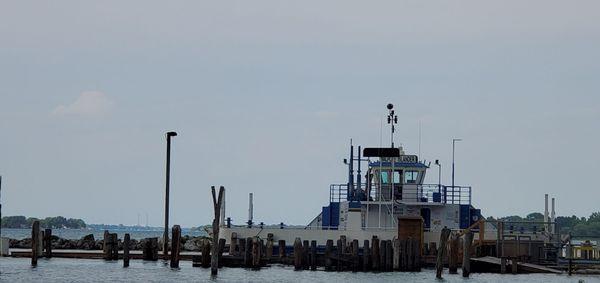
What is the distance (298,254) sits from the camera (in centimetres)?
6191

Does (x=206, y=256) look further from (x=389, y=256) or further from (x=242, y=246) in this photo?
(x=389, y=256)

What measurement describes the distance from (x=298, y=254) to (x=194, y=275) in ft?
16.6

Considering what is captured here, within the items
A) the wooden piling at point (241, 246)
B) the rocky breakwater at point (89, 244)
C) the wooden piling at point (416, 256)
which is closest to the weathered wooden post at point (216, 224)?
the wooden piling at point (241, 246)

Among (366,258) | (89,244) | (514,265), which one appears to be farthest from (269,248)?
(89,244)

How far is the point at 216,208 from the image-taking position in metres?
55.3

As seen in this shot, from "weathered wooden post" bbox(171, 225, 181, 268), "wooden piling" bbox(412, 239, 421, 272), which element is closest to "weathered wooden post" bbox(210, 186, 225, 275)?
"weathered wooden post" bbox(171, 225, 181, 268)

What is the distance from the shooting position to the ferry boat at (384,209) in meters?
68.5

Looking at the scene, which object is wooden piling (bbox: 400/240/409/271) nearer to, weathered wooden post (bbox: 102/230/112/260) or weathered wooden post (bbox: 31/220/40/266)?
weathered wooden post (bbox: 102/230/112/260)

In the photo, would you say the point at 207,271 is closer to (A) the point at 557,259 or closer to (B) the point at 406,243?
(B) the point at 406,243

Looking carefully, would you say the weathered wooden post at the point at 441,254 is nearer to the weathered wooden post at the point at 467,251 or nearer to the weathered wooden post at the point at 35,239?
the weathered wooden post at the point at 467,251

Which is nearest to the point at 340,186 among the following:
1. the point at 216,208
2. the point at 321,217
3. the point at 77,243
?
the point at 321,217

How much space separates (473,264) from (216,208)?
15.3 meters

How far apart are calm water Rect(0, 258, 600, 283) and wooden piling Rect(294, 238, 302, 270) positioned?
349 mm

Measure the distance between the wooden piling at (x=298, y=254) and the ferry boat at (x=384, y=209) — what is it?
5576 millimetres
